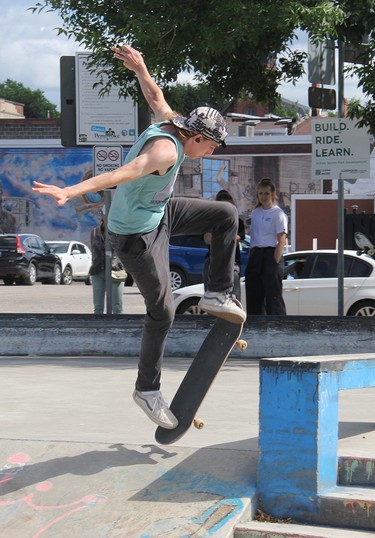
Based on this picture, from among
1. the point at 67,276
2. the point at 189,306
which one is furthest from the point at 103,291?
the point at 67,276

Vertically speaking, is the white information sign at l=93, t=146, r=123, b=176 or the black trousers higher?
the white information sign at l=93, t=146, r=123, b=176

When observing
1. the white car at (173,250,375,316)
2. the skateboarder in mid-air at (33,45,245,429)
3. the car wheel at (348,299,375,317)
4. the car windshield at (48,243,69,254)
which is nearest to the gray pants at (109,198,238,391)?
the skateboarder in mid-air at (33,45,245,429)

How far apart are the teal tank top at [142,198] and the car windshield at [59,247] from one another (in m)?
30.0

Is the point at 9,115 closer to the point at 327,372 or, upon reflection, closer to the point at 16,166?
the point at 16,166

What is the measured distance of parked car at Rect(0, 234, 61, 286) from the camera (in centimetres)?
3064

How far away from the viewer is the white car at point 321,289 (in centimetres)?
1389

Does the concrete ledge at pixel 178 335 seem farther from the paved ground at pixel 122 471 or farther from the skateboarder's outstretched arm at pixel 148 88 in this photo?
the skateboarder's outstretched arm at pixel 148 88

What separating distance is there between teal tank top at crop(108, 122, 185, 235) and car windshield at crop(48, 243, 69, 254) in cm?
3002

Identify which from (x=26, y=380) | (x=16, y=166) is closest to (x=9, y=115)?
(x=16, y=166)

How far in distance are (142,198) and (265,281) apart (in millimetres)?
6409

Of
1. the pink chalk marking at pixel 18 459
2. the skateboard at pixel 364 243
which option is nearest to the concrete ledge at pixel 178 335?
the skateboard at pixel 364 243

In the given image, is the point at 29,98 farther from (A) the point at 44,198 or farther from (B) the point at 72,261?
(B) the point at 72,261

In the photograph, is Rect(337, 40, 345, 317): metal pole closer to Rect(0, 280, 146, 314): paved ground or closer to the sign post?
the sign post

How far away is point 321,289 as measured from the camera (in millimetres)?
14180
